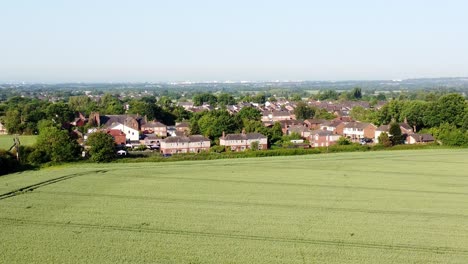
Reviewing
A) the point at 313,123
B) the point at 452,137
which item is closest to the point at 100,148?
the point at 452,137

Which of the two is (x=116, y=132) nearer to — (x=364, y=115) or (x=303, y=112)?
(x=303, y=112)

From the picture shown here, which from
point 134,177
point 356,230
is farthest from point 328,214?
point 134,177

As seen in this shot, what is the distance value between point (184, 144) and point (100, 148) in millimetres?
15209

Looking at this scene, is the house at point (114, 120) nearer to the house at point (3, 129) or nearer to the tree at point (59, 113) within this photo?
the tree at point (59, 113)

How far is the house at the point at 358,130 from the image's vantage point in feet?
221

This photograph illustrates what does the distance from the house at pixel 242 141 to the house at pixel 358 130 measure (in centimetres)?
1496

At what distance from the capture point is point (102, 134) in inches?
1714

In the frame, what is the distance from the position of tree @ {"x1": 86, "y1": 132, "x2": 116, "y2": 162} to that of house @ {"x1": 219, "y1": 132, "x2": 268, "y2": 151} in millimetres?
16373

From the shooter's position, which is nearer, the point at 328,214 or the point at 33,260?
the point at 33,260

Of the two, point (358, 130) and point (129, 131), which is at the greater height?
point (129, 131)

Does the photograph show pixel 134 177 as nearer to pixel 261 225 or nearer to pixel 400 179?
pixel 261 225

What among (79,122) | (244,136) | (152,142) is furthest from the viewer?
(79,122)

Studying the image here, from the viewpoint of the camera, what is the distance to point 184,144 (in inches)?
2243

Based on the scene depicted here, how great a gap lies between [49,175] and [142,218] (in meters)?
15.0
